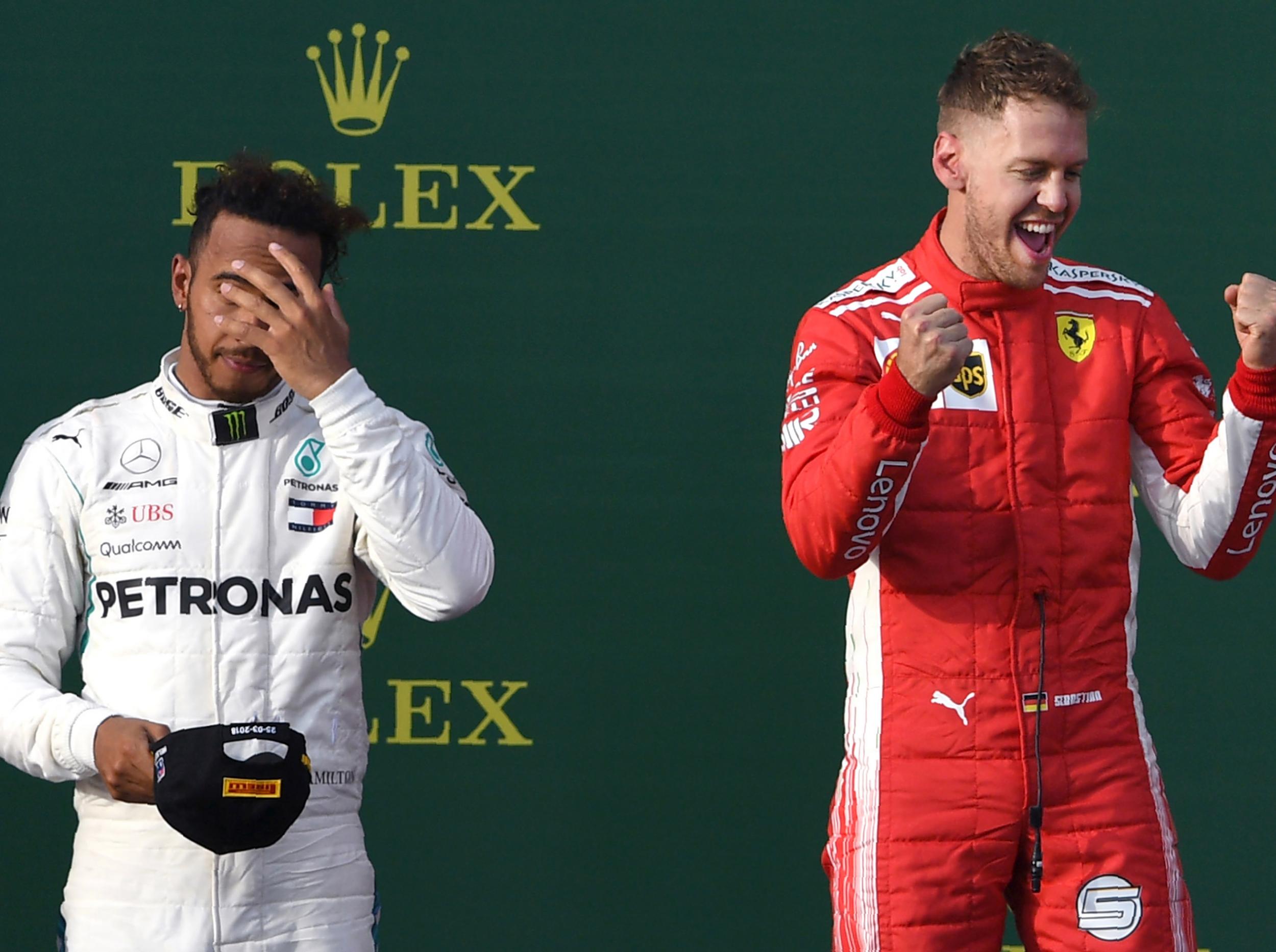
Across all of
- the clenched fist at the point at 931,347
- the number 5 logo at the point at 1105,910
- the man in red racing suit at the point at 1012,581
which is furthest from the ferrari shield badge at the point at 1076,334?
the number 5 logo at the point at 1105,910

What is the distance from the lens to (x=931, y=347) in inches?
60.6

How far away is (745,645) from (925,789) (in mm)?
793

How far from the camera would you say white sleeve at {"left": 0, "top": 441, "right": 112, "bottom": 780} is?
1.55 metres

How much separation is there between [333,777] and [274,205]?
601 millimetres

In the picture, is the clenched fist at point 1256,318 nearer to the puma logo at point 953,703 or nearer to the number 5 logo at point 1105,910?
the puma logo at point 953,703

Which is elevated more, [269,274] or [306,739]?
[269,274]

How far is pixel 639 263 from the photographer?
2477mm

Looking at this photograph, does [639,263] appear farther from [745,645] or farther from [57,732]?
[57,732]

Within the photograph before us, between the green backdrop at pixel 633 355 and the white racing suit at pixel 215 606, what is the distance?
773mm

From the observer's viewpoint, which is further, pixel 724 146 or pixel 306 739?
pixel 724 146

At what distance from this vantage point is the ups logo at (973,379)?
1753 millimetres

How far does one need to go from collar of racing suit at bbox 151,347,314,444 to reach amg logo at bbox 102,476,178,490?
0.06m

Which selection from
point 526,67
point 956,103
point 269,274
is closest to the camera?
point 269,274

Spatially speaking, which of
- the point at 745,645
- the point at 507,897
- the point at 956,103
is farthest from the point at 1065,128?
the point at 507,897
